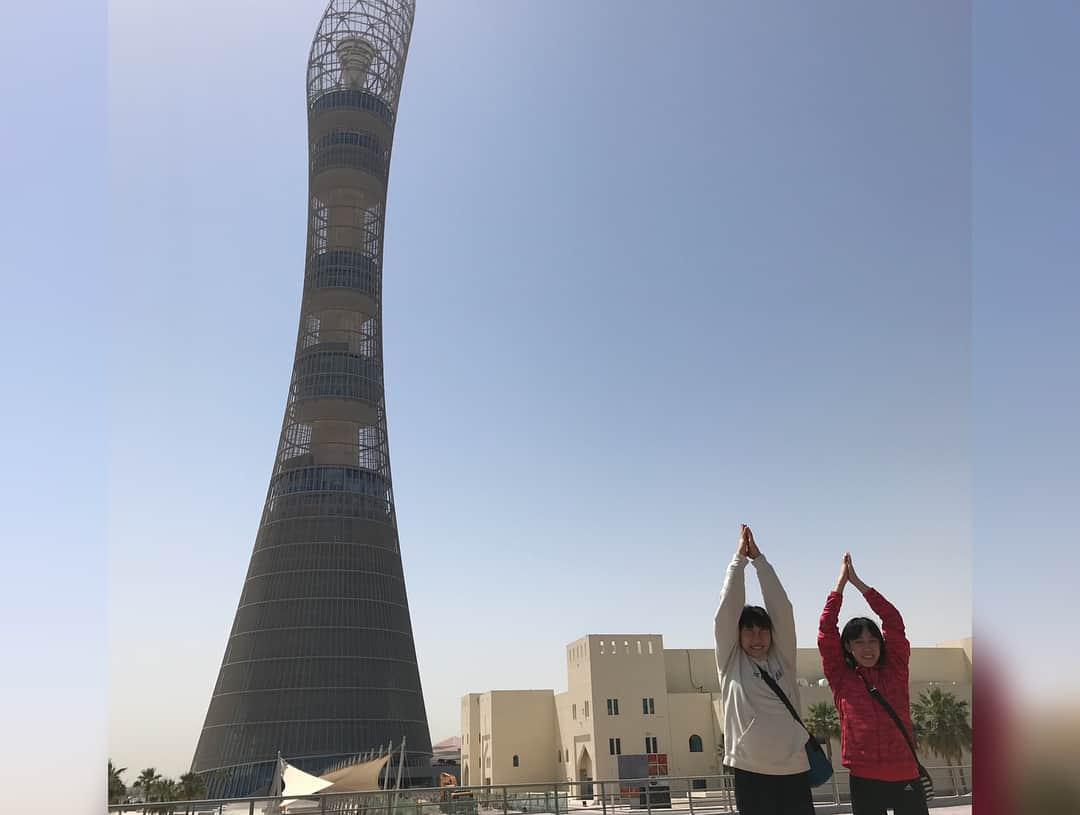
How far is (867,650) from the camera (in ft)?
10.0

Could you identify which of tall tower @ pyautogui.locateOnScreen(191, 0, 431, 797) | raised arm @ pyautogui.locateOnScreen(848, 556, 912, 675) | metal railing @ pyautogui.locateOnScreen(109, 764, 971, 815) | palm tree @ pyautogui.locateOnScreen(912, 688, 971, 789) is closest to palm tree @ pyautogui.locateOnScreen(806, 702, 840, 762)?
palm tree @ pyautogui.locateOnScreen(912, 688, 971, 789)

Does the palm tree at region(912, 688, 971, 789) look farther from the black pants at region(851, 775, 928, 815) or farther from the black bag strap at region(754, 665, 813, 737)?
the black bag strap at region(754, 665, 813, 737)

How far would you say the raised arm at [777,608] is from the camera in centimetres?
295

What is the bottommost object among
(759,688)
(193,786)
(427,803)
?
(193,786)

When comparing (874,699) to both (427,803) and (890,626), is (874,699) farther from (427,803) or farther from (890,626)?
(427,803)

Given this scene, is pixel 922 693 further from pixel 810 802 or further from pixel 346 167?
pixel 810 802

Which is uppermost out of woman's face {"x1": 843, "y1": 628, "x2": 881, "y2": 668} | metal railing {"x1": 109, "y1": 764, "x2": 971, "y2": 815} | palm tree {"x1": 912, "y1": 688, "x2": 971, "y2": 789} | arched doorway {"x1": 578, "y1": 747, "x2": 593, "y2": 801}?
woman's face {"x1": 843, "y1": 628, "x2": 881, "y2": 668}

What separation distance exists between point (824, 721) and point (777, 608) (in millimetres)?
31414

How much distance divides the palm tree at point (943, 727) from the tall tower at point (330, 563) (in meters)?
17.4

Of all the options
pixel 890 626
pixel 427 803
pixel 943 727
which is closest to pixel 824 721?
pixel 943 727

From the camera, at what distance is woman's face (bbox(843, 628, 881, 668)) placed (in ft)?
10.0

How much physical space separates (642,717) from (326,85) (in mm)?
25459

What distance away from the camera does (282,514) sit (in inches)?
1181

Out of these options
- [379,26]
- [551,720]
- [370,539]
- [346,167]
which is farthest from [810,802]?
[551,720]
